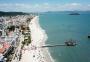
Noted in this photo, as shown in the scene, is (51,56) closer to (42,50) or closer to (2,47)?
(42,50)

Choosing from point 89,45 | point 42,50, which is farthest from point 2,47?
point 89,45

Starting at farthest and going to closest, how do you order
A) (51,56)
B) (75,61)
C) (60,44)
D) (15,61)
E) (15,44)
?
(60,44)
(15,44)
(51,56)
(75,61)
(15,61)

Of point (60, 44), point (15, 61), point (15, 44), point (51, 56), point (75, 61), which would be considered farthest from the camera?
point (60, 44)

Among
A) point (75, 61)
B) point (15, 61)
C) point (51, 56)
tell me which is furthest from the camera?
point (51, 56)

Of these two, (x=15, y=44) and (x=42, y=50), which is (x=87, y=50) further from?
(x=15, y=44)

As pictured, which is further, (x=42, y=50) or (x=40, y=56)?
(x=42, y=50)

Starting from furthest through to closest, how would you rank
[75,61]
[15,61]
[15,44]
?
[15,44], [75,61], [15,61]

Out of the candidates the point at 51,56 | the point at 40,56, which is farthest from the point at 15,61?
the point at 51,56

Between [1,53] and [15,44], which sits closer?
[1,53]
